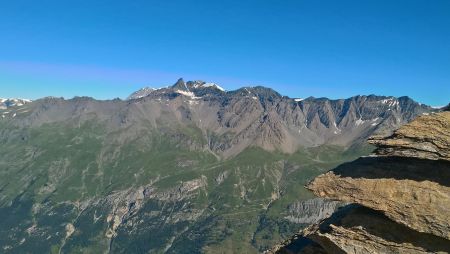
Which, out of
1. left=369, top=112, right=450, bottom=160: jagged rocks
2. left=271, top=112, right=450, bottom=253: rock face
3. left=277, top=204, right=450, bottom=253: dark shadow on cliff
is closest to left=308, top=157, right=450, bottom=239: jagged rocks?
left=271, top=112, right=450, bottom=253: rock face

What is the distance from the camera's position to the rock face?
97.1 ft

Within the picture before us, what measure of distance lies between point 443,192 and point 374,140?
5.98 metres

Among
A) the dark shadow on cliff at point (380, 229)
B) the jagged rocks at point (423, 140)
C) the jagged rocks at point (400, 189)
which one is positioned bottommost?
the dark shadow on cliff at point (380, 229)

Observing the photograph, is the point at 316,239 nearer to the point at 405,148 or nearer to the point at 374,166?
the point at 374,166

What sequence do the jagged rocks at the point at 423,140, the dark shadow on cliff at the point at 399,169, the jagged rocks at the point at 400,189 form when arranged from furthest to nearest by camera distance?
the dark shadow on cliff at the point at 399,169 → the jagged rocks at the point at 423,140 → the jagged rocks at the point at 400,189

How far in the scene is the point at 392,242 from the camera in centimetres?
3048

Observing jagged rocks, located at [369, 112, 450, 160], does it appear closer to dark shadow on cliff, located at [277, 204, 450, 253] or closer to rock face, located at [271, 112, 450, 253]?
rock face, located at [271, 112, 450, 253]

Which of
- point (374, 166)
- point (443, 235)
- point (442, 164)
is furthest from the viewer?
point (374, 166)

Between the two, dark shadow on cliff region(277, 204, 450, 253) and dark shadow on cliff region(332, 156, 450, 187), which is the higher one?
dark shadow on cliff region(332, 156, 450, 187)

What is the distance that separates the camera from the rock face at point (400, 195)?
29.6 m

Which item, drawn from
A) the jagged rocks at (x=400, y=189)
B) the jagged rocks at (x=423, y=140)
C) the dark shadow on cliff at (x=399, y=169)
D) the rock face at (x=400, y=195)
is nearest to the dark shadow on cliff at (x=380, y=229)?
the rock face at (x=400, y=195)

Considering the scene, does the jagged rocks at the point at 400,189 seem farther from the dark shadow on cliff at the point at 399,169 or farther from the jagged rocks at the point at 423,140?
the jagged rocks at the point at 423,140

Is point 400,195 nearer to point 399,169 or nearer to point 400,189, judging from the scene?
point 400,189

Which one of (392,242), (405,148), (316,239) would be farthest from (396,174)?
(316,239)
